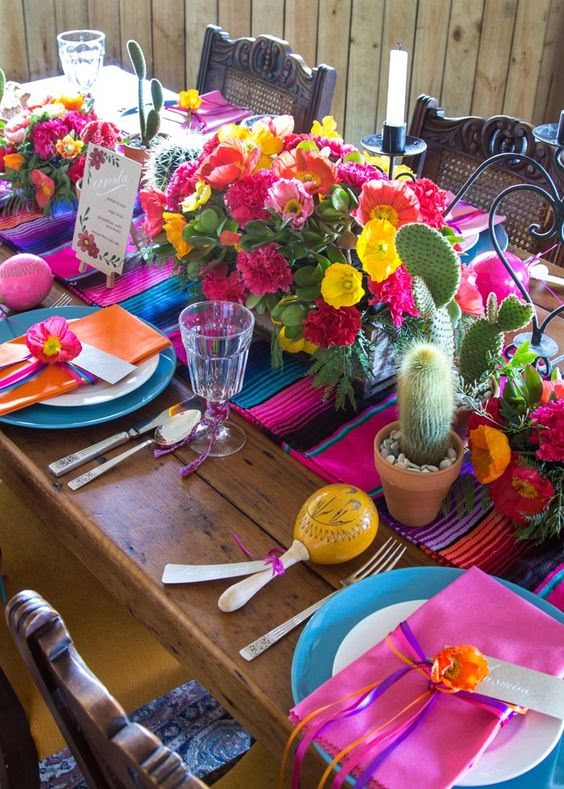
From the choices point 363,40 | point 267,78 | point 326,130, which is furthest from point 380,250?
point 363,40

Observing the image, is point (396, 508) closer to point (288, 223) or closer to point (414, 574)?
point (414, 574)

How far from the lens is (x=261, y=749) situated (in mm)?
1008

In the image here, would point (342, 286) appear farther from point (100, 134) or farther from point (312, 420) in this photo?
point (100, 134)

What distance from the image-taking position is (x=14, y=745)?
94 cm

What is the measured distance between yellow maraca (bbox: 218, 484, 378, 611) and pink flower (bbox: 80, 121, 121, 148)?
93 centimetres

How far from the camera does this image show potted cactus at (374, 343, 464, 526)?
2.77ft

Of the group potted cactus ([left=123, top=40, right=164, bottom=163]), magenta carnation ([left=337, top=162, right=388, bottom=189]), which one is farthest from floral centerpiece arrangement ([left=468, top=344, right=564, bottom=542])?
potted cactus ([left=123, top=40, right=164, bottom=163])

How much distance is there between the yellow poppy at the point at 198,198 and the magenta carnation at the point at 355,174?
0.59 feet

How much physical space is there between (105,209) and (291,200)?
0.44 m

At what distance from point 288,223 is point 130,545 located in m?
0.45

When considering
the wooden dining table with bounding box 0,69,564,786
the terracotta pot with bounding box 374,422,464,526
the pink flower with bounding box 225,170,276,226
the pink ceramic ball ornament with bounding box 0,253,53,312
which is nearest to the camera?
the wooden dining table with bounding box 0,69,564,786

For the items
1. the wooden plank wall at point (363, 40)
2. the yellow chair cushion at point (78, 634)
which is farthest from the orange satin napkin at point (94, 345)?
the wooden plank wall at point (363, 40)

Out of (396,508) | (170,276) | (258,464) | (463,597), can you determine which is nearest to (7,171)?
(170,276)

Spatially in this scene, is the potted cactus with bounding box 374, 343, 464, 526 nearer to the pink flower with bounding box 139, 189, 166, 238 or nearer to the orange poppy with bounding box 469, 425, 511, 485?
the orange poppy with bounding box 469, 425, 511, 485
